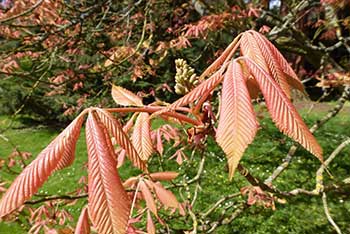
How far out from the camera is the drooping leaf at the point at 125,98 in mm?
753

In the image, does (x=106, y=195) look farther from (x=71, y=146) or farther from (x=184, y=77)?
(x=184, y=77)

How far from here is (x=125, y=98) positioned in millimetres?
778

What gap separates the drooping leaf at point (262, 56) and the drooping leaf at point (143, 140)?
212 mm

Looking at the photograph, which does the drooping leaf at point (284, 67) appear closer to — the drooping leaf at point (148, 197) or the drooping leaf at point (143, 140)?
the drooping leaf at point (143, 140)

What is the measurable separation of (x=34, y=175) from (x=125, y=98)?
345 mm

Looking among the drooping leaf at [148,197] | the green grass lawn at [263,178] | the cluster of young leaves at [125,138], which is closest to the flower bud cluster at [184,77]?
the cluster of young leaves at [125,138]

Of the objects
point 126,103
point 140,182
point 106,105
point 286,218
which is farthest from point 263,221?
point 126,103

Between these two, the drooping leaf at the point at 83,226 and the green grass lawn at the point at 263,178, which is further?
the green grass lawn at the point at 263,178

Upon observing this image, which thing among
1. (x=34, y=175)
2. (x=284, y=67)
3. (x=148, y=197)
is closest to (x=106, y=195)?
(x=34, y=175)

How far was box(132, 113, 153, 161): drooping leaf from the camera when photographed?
2.28 ft

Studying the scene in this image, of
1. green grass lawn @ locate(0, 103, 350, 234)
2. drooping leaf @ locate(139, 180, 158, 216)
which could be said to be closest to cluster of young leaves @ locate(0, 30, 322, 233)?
drooping leaf @ locate(139, 180, 158, 216)

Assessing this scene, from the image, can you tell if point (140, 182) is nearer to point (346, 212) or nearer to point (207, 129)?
point (207, 129)

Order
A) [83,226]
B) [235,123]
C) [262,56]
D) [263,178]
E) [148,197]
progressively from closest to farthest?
[235,123] < [262,56] < [83,226] < [148,197] < [263,178]

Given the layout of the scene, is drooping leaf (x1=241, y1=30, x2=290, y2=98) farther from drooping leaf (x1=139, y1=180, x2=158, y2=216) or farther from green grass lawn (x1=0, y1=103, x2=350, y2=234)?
green grass lawn (x1=0, y1=103, x2=350, y2=234)
